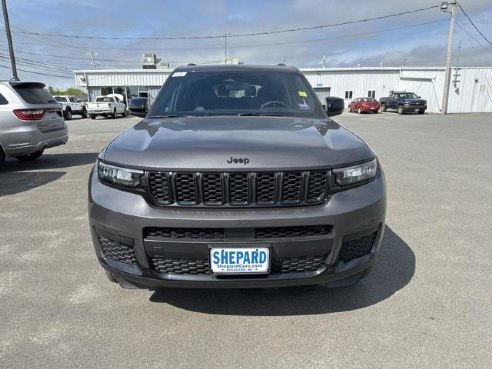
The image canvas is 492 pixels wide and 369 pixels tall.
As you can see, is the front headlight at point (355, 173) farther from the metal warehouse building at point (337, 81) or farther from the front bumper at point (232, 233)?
the metal warehouse building at point (337, 81)

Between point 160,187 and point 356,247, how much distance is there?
129 cm

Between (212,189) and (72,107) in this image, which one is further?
(72,107)

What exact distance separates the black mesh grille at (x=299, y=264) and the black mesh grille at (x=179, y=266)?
42 centimetres

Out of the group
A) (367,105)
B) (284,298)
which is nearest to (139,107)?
(284,298)

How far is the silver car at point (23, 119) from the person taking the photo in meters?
7.86

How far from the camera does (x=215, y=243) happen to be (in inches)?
91.7


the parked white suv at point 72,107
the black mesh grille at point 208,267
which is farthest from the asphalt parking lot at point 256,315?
the parked white suv at point 72,107

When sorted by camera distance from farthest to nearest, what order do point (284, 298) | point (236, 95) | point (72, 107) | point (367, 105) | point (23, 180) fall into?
1. point (367, 105)
2. point (72, 107)
3. point (23, 180)
4. point (236, 95)
5. point (284, 298)

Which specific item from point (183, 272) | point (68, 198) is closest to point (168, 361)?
point (183, 272)

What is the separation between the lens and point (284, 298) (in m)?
3.02

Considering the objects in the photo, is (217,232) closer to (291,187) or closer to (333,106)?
(291,187)

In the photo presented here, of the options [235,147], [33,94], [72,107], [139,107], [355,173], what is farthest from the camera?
[72,107]

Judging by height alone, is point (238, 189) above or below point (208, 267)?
above

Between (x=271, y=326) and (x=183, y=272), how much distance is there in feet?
2.40
